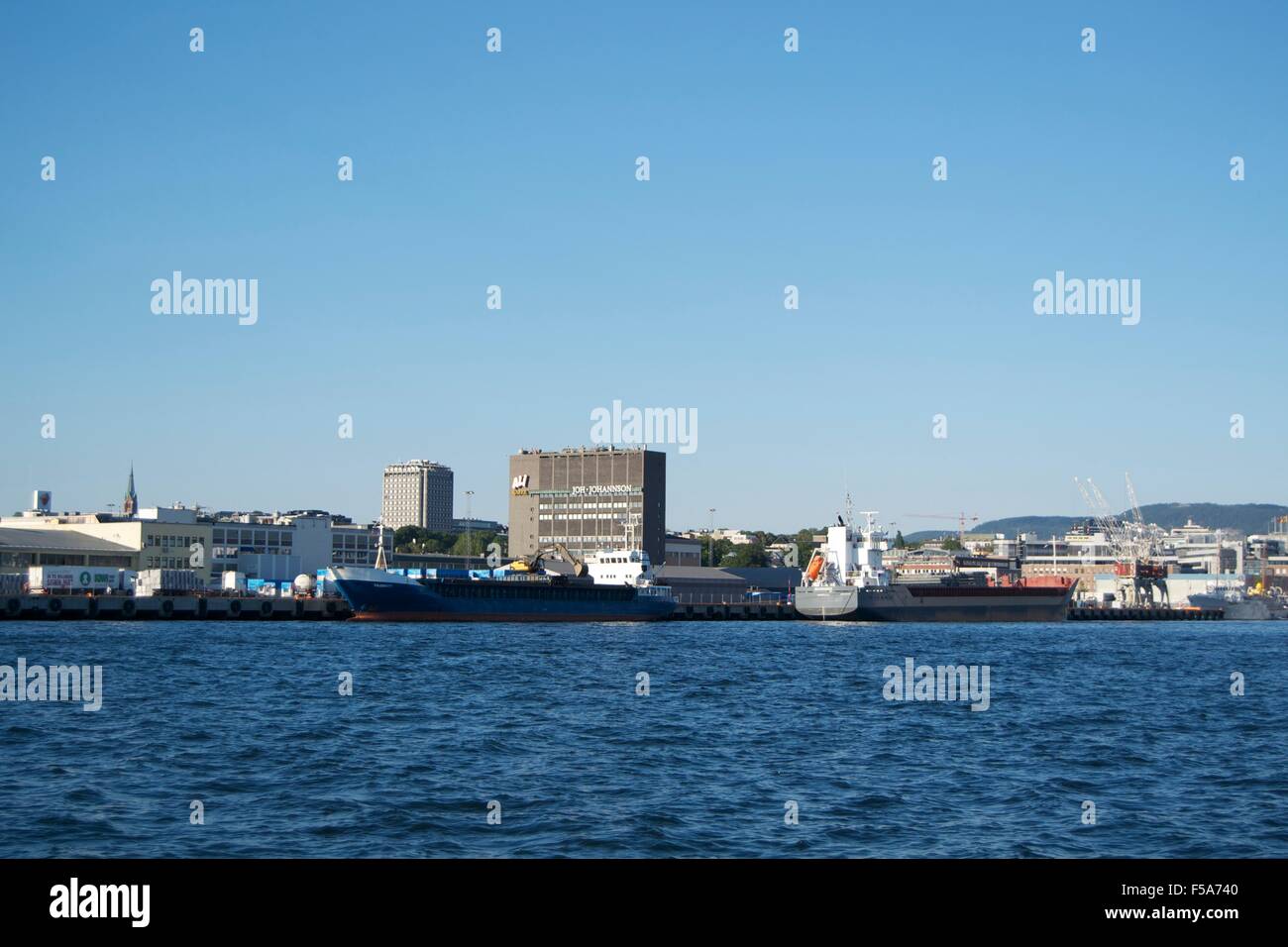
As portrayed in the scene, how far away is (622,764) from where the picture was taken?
28328 millimetres

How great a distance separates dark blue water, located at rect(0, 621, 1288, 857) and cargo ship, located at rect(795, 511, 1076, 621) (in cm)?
8209

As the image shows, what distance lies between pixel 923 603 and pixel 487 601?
5657 centimetres

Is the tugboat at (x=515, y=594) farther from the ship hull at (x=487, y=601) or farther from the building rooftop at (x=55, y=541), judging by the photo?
the building rooftop at (x=55, y=541)

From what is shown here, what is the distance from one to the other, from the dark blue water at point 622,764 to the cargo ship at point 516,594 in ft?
154

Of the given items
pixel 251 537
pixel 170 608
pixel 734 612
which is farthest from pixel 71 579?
pixel 734 612

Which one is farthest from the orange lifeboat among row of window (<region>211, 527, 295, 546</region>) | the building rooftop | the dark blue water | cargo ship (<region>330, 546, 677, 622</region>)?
the dark blue water

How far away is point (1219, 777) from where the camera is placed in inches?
1101

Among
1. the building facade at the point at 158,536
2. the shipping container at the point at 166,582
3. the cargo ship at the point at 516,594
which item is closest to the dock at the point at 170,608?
the cargo ship at the point at 516,594

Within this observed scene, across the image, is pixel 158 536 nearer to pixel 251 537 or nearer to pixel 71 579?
pixel 71 579

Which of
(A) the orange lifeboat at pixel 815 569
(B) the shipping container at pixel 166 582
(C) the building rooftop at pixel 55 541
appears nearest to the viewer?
(B) the shipping container at pixel 166 582

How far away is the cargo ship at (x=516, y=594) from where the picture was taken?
106000 mm

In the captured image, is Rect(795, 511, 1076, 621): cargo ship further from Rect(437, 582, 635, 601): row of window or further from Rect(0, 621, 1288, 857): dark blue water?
Rect(0, 621, 1288, 857): dark blue water

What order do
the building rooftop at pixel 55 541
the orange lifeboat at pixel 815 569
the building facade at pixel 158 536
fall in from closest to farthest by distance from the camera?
the building rooftop at pixel 55 541, the building facade at pixel 158 536, the orange lifeboat at pixel 815 569
